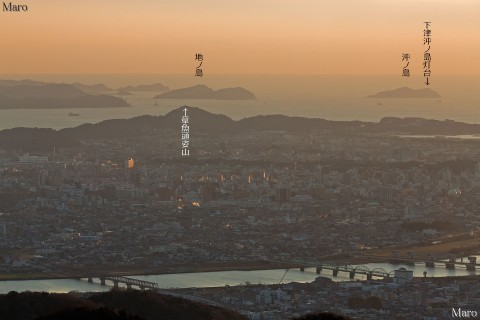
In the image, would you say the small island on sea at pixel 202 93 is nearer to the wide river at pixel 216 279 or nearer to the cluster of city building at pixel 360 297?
the wide river at pixel 216 279

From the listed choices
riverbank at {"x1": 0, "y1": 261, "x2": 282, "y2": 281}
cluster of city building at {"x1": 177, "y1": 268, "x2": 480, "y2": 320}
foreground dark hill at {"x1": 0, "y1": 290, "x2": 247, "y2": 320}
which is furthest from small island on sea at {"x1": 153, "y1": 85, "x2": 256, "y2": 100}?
foreground dark hill at {"x1": 0, "y1": 290, "x2": 247, "y2": 320}

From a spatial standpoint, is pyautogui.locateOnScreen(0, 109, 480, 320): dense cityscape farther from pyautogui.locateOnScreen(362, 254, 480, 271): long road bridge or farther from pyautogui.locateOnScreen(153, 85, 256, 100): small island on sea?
pyautogui.locateOnScreen(153, 85, 256, 100): small island on sea

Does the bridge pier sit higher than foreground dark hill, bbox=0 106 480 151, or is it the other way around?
foreground dark hill, bbox=0 106 480 151

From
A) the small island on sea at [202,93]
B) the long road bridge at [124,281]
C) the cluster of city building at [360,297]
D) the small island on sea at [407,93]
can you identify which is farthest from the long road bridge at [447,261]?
the small island on sea at [407,93]

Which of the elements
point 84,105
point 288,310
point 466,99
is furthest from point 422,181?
point 466,99

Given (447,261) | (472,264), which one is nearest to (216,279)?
(447,261)

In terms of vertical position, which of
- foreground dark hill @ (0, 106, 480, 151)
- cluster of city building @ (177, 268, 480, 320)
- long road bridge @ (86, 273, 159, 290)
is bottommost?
long road bridge @ (86, 273, 159, 290)

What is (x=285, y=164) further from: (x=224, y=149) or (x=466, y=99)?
(x=466, y=99)
